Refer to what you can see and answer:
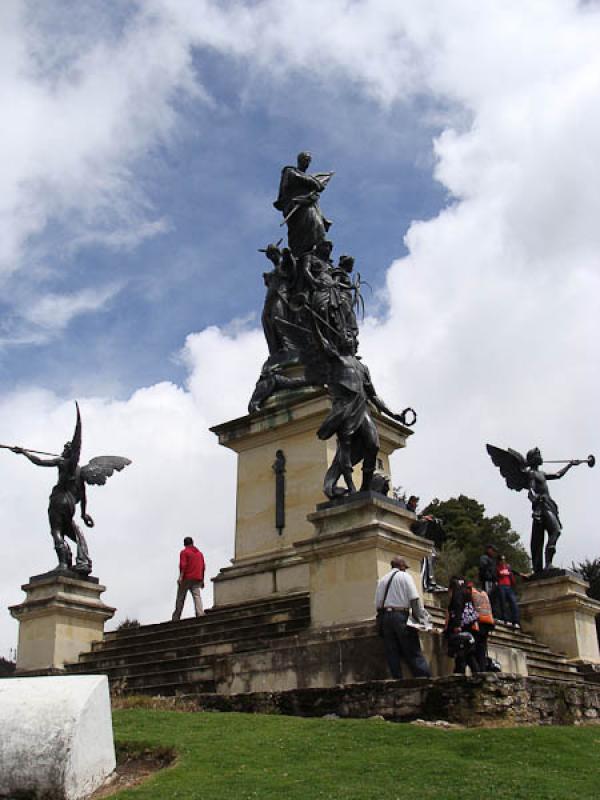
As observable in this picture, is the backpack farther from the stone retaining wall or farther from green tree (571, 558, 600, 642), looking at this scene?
green tree (571, 558, 600, 642)

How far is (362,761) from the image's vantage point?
766 cm

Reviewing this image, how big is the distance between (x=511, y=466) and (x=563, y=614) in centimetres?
310

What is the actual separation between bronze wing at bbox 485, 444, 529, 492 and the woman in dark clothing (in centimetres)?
879

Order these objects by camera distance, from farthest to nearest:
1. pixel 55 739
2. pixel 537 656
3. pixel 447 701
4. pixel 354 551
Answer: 1. pixel 537 656
2. pixel 354 551
3. pixel 447 701
4. pixel 55 739

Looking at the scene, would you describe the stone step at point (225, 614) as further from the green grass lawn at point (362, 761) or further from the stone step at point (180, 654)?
the green grass lawn at point (362, 761)

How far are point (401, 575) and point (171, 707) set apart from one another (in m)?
3.12

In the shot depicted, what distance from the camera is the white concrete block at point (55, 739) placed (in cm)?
721

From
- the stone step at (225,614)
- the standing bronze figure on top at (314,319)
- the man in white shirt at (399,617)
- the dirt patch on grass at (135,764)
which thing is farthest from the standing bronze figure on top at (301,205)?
the dirt patch on grass at (135,764)

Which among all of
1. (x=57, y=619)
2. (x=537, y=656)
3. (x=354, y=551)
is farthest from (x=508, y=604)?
(x=57, y=619)

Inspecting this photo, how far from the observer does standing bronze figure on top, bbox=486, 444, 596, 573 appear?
730 inches

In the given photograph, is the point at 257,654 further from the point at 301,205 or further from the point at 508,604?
the point at 301,205

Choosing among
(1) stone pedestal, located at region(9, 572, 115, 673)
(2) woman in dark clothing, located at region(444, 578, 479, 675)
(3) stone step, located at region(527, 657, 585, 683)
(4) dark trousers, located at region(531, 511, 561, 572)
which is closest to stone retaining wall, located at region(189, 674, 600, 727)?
(2) woman in dark clothing, located at region(444, 578, 479, 675)

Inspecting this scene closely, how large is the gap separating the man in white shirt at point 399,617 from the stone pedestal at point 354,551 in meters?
1.36

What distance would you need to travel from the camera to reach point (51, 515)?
18.2m
